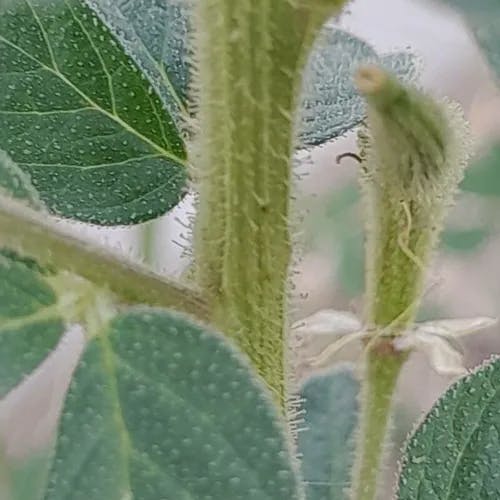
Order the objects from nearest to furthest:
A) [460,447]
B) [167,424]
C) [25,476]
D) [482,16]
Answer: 1. [482,16]
2. [167,424]
3. [460,447]
4. [25,476]

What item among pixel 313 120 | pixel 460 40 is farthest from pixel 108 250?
pixel 460 40

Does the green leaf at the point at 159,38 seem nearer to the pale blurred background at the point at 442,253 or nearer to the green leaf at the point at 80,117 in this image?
the green leaf at the point at 80,117

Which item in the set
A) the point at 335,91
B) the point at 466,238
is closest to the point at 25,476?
the point at 466,238

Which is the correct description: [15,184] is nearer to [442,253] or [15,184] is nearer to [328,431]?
[328,431]

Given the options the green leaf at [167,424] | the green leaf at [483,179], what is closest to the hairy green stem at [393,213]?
the green leaf at [167,424]

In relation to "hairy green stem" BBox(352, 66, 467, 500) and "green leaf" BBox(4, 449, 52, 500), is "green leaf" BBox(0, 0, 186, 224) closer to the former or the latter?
"hairy green stem" BBox(352, 66, 467, 500)

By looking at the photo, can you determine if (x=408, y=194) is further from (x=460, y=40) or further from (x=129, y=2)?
(x=460, y=40)
